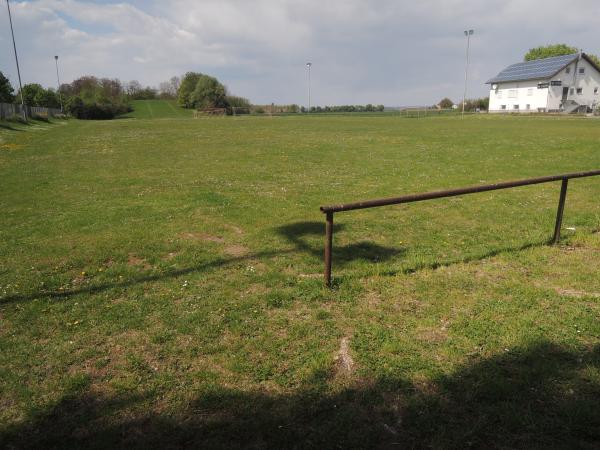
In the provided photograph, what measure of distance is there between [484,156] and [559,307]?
42.5 ft

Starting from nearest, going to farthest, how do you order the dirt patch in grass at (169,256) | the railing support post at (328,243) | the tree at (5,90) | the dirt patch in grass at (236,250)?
1. the railing support post at (328,243)
2. the dirt patch in grass at (169,256)
3. the dirt patch in grass at (236,250)
4. the tree at (5,90)

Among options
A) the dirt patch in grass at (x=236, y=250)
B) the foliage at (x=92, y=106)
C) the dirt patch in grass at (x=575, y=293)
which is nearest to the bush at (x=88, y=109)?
the foliage at (x=92, y=106)

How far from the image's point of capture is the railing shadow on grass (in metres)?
5.19

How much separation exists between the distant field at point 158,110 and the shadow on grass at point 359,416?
3330 inches

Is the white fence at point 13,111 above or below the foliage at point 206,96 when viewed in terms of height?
below

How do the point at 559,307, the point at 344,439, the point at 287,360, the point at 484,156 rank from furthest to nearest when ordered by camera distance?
the point at 484,156
the point at 559,307
the point at 287,360
the point at 344,439

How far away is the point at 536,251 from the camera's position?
6379 millimetres

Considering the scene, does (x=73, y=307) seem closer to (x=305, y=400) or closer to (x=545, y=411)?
(x=305, y=400)

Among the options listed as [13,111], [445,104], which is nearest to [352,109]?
[445,104]

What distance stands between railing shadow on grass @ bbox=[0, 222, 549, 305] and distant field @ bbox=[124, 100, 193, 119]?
3199 inches

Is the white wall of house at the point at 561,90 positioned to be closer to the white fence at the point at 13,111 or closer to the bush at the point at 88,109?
the white fence at the point at 13,111

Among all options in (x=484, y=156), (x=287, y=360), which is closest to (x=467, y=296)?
(x=287, y=360)

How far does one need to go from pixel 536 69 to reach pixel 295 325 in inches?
2824

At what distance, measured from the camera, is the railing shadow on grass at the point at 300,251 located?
5.19m
